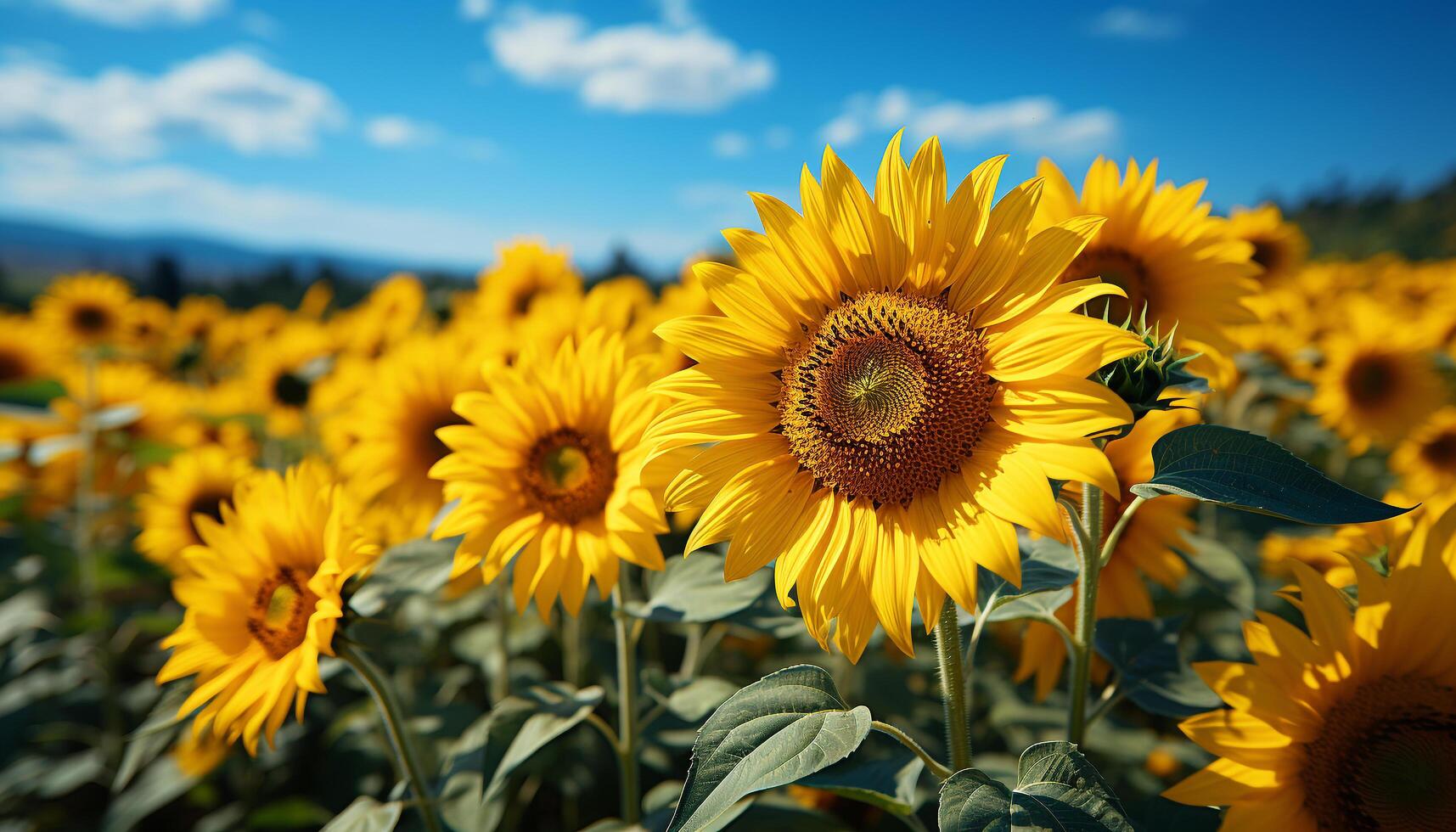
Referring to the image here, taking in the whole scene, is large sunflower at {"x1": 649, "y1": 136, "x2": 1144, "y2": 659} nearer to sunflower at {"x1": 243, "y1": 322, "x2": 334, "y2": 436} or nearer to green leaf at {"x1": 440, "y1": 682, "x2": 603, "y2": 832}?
green leaf at {"x1": 440, "y1": 682, "x2": 603, "y2": 832}

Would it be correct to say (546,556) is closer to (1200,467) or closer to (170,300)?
(1200,467)

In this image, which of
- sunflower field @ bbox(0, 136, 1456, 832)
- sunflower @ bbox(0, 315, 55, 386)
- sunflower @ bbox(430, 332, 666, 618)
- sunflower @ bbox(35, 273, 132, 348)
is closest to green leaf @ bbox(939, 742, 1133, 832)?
sunflower field @ bbox(0, 136, 1456, 832)

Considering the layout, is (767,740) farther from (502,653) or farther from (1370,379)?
(1370,379)

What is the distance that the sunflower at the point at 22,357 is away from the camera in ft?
20.7

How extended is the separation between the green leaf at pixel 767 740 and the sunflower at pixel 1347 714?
2.33ft

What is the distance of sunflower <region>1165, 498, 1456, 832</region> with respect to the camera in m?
1.47

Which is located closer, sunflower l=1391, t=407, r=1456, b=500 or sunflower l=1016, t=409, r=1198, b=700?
sunflower l=1016, t=409, r=1198, b=700

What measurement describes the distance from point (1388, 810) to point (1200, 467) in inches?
31.6

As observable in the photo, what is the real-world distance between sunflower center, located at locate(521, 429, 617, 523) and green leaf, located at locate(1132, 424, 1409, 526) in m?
1.46

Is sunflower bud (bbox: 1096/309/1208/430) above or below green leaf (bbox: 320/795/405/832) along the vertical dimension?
above

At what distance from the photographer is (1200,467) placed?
1.41 metres

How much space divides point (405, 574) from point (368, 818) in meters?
0.64

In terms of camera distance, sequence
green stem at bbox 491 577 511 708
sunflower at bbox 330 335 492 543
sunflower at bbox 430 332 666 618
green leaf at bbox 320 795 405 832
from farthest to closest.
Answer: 1. sunflower at bbox 330 335 492 543
2. green stem at bbox 491 577 511 708
3. sunflower at bbox 430 332 666 618
4. green leaf at bbox 320 795 405 832

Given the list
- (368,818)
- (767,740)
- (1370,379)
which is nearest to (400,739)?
(368,818)
